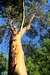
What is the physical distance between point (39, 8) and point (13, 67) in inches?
112

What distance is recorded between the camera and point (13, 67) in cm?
235

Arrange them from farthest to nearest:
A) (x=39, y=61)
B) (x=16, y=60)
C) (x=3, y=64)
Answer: (x=3, y=64) < (x=39, y=61) < (x=16, y=60)

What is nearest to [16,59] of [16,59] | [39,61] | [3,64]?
[16,59]

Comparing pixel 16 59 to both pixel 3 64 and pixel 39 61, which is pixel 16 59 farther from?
pixel 3 64

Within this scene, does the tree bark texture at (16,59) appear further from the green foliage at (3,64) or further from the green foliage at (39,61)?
the green foliage at (3,64)

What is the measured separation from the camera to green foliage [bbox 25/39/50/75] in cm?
774

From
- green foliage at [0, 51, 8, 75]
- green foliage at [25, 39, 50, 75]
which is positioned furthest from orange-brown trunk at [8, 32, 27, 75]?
green foliage at [0, 51, 8, 75]

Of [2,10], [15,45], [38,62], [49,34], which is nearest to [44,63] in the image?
[38,62]

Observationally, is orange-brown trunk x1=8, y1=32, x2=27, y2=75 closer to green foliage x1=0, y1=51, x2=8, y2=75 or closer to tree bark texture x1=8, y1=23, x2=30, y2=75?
tree bark texture x1=8, y1=23, x2=30, y2=75

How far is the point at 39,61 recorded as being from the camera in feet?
27.1

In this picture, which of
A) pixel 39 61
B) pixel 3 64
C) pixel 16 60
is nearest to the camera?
pixel 16 60

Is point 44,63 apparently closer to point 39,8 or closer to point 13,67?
point 39,8

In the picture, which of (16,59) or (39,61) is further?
(39,61)

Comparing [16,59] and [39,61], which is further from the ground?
[16,59]
